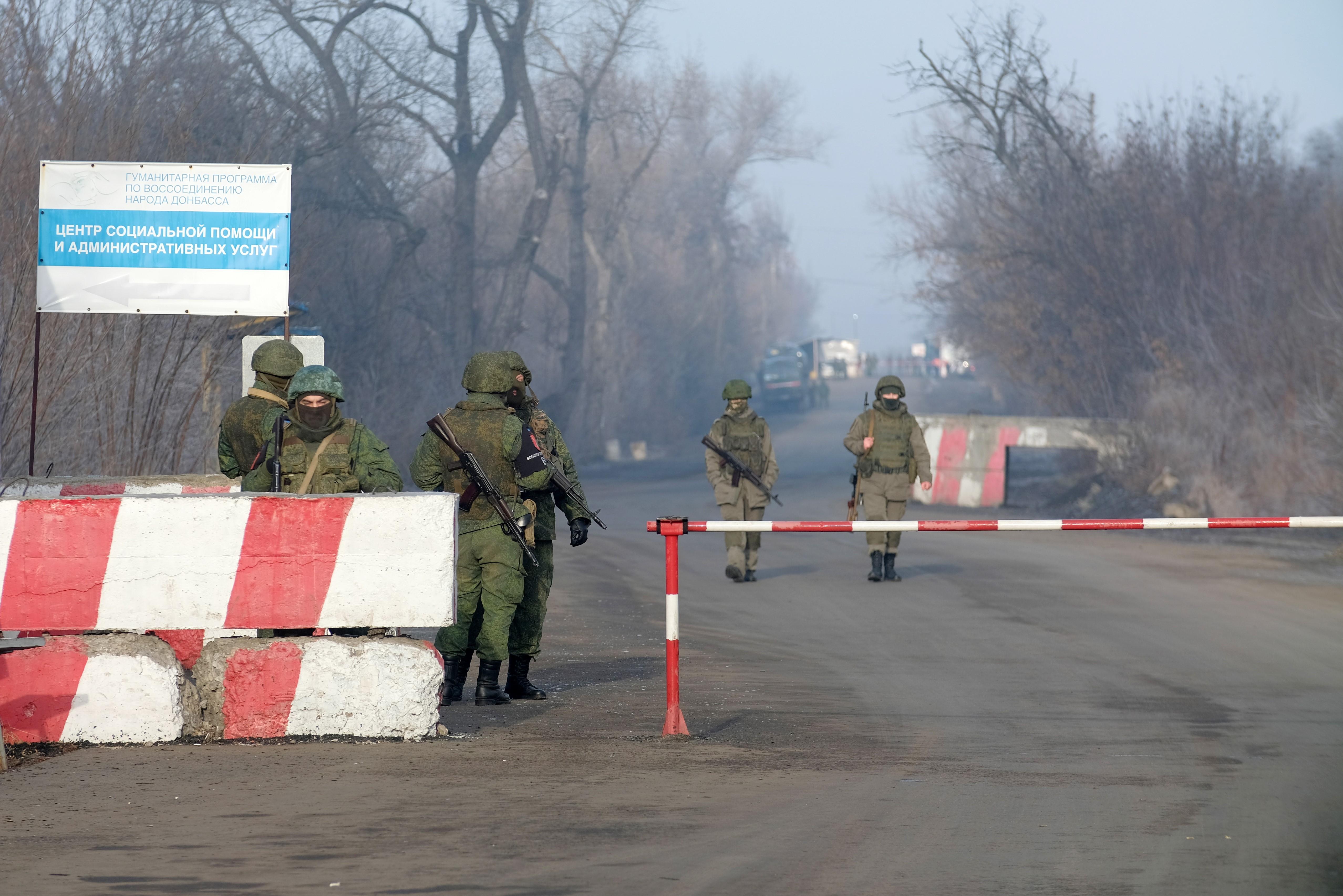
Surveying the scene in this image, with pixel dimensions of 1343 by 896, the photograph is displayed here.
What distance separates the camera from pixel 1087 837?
5566 millimetres

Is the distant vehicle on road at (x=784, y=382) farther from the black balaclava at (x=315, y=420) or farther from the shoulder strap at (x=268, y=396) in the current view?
the black balaclava at (x=315, y=420)

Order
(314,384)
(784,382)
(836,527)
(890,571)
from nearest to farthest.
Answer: (314,384)
(836,527)
(890,571)
(784,382)

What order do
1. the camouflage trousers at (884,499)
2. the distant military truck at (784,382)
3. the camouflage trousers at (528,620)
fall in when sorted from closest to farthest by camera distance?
the camouflage trousers at (528,620) < the camouflage trousers at (884,499) < the distant military truck at (784,382)

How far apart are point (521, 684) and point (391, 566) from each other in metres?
1.92

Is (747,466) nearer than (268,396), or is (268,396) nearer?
(268,396)

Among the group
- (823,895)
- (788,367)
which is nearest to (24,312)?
(823,895)

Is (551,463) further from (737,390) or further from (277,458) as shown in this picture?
(737,390)

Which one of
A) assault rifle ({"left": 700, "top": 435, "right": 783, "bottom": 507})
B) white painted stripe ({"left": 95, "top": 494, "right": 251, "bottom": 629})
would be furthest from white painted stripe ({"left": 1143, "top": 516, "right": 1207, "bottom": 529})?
assault rifle ({"left": 700, "top": 435, "right": 783, "bottom": 507})

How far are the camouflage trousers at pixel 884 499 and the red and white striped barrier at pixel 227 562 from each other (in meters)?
8.62

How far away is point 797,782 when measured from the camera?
6.53 meters

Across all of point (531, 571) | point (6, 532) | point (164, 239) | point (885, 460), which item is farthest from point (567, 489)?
point (885, 460)

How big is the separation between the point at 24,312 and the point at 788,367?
5170 cm

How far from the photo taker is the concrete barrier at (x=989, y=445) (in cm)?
2438

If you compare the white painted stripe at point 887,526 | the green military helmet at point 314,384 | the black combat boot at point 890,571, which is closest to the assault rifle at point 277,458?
the green military helmet at point 314,384
